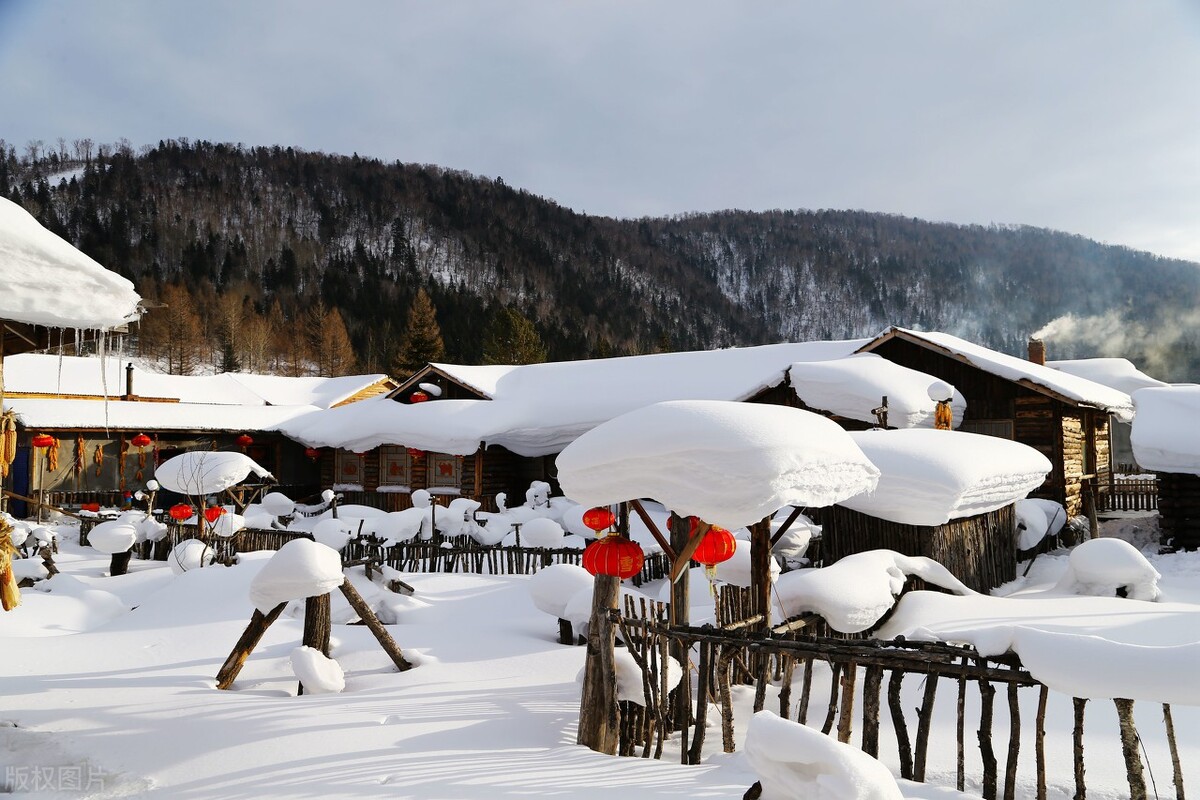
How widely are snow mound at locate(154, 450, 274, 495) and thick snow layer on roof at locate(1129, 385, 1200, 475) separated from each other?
1775cm

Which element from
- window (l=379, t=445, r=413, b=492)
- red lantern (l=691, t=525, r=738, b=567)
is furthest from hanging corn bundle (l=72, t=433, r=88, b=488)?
red lantern (l=691, t=525, r=738, b=567)

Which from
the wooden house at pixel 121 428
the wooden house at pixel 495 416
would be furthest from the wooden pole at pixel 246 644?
the wooden house at pixel 121 428

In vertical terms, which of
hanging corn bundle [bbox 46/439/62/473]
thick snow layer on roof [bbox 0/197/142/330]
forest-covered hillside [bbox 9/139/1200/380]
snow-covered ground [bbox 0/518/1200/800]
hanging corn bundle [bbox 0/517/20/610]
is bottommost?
snow-covered ground [bbox 0/518/1200/800]

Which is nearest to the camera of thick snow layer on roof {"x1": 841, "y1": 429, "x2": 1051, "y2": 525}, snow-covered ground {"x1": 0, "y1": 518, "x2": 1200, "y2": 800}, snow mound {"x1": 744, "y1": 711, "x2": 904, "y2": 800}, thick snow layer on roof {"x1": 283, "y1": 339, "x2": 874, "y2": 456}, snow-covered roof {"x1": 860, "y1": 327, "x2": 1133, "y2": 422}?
→ snow mound {"x1": 744, "y1": 711, "x2": 904, "y2": 800}

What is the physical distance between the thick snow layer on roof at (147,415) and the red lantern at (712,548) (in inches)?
900

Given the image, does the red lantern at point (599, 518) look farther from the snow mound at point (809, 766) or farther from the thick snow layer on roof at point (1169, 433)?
the thick snow layer on roof at point (1169, 433)

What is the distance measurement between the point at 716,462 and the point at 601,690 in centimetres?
204

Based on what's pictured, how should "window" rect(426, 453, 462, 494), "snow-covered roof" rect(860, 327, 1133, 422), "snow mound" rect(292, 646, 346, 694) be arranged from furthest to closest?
1. "window" rect(426, 453, 462, 494)
2. "snow-covered roof" rect(860, 327, 1133, 422)
3. "snow mound" rect(292, 646, 346, 694)

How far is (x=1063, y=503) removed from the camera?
657 inches

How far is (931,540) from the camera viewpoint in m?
10.2

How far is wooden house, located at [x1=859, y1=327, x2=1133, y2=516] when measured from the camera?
55.4ft

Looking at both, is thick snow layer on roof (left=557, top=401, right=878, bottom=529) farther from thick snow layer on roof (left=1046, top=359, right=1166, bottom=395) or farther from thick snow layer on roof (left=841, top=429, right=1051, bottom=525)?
thick snow layer on roof (left=1046, top=359, right=1166, bottom=395)

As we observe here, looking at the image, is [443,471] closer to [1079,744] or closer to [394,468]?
[394,468]

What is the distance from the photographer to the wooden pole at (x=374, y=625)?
7332 millimetres
